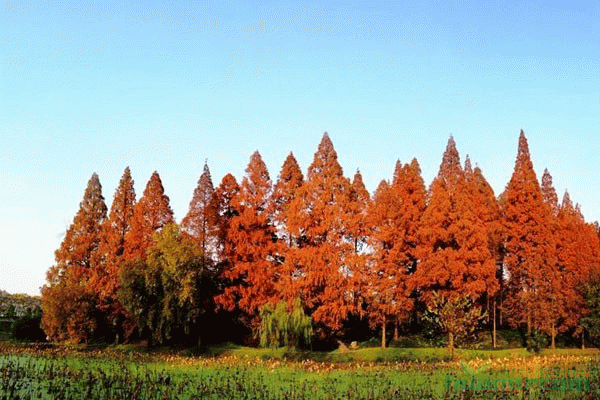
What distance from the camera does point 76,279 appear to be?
4231 centimetres

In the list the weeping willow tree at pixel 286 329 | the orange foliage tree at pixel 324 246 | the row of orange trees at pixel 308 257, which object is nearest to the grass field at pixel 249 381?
the weeping willow tree at pixel 286 329

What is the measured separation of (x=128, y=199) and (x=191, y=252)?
33.3ft

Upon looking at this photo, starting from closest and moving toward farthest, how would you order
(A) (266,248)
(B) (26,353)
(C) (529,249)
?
(B) (26,353) < (A) (266,248) < (C) (529,249)

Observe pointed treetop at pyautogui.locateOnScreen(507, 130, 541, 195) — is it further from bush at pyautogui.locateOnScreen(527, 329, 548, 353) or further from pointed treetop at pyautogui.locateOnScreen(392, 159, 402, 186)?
bush at pyautogui.locateOnScreen(527, 329, 548, 353)

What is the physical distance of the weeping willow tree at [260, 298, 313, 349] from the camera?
3456cm

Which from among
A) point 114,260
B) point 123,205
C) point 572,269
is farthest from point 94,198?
point 572,269

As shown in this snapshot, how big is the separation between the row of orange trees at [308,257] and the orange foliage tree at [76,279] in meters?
0.08

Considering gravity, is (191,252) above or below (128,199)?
below

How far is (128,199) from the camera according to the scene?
149ft

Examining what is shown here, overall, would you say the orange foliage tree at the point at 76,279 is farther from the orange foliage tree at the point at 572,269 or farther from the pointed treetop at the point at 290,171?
the orange foliage tree at the point at 572,269

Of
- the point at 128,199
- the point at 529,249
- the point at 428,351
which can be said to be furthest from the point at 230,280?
the point at 529,249

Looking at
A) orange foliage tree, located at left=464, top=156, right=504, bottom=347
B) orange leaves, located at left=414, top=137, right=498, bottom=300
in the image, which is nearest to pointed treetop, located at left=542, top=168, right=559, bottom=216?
orange foliage tree, located at left=464, top=156, right=504, bottom=347

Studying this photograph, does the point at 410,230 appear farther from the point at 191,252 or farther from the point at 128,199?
the point at 128,199

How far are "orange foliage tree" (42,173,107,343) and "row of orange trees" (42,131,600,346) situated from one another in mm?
84
